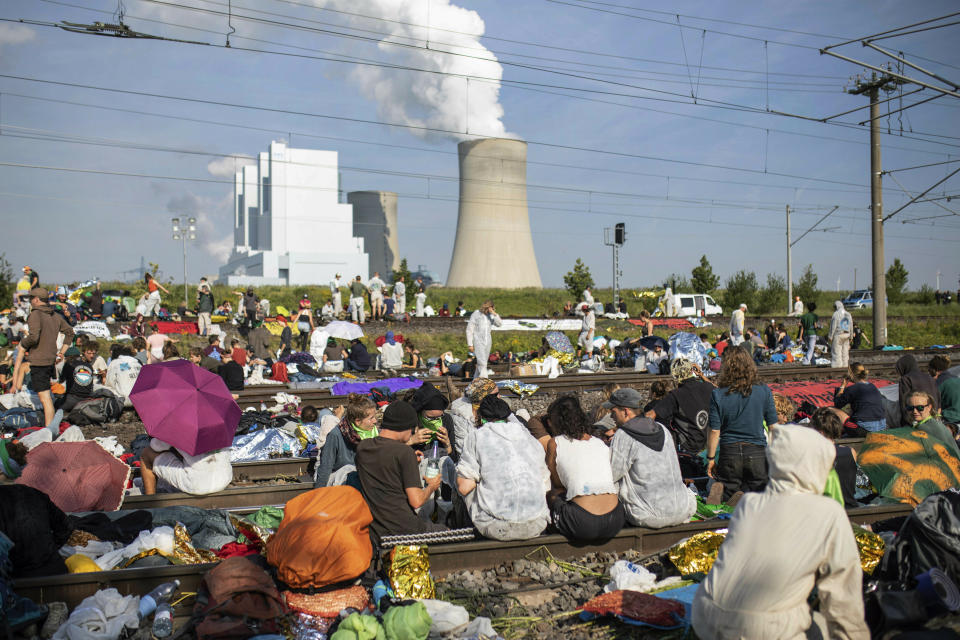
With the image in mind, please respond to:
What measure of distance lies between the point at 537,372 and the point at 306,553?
12.7m

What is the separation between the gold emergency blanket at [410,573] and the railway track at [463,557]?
254mm

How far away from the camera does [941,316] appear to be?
119 feet

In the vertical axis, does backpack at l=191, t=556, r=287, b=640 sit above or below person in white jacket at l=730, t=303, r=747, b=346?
below

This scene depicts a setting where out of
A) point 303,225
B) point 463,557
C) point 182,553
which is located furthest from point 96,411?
point 303,225

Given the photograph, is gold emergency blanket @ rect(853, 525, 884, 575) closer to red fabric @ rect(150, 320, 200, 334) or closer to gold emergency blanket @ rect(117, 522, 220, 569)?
gold emergency blanket @ rect(117, 522, 220, 569)

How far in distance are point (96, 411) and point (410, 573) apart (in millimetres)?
8199

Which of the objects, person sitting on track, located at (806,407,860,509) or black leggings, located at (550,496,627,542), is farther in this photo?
person sitting on track, located at (806,407,860,509)

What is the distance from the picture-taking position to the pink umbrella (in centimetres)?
593

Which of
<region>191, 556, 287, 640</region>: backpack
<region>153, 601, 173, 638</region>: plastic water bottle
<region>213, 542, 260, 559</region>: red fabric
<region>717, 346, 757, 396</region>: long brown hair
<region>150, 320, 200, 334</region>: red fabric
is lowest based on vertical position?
<region>153, 601, 173, 638</region>: plastic water bottle

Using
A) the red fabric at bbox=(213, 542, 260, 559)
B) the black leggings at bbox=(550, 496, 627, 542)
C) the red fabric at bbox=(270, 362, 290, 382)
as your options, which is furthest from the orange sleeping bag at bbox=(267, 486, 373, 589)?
the red fabric at bbox=(270, 362, 290, 382)

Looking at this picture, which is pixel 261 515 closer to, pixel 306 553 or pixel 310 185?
pixel 306 553

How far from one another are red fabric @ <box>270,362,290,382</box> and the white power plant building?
36485 millimetres

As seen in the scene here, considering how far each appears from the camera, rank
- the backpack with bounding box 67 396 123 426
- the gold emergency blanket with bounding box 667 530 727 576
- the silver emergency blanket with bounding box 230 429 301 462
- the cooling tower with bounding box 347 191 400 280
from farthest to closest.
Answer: the cooling tower with bounding box 347 191 400 280 → the backpack with bounding box 67 396 123 426 → the silver emergency blanket with bounding box 230 429 301 462 → the gold emergency blanket with bounding box 667 530 727 576

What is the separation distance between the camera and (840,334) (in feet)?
Answer: 52.9
